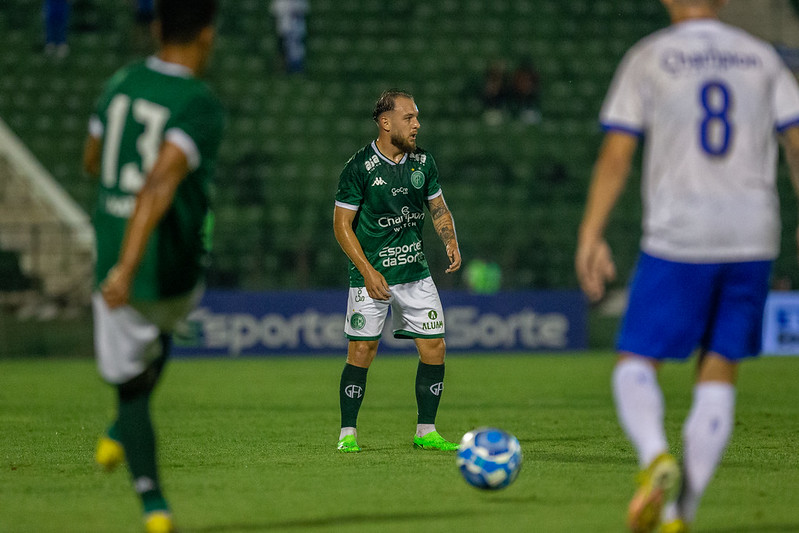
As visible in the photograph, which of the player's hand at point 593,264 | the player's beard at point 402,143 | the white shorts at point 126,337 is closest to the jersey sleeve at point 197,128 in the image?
the white shorts at point 126,337

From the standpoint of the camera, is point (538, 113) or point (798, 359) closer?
point (798, 359)

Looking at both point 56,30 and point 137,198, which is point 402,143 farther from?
point 56,30

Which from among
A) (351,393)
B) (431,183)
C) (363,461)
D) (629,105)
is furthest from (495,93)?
(629,105)

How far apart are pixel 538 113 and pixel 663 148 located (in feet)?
59.8

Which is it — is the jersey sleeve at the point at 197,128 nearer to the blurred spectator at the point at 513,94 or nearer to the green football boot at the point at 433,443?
the green football boot at the point at 433,443

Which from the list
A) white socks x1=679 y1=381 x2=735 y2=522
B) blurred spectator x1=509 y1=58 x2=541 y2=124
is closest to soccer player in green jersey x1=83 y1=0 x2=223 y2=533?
white socks x1=679 y1=381 x2=735 y2=522

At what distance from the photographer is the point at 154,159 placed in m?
4.50

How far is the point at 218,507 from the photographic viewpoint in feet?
17.1

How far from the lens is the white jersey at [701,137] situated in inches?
170

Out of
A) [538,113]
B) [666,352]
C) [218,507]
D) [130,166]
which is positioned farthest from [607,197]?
[538,113]

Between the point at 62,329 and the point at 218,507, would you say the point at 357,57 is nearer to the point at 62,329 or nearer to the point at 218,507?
the point at 62,329

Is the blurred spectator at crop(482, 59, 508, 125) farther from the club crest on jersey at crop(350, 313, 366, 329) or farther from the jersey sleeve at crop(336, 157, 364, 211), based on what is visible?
the club crest on jersey at crop(350, 313, 366, 329)

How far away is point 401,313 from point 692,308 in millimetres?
3388

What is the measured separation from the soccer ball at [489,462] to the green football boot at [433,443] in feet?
5.33
